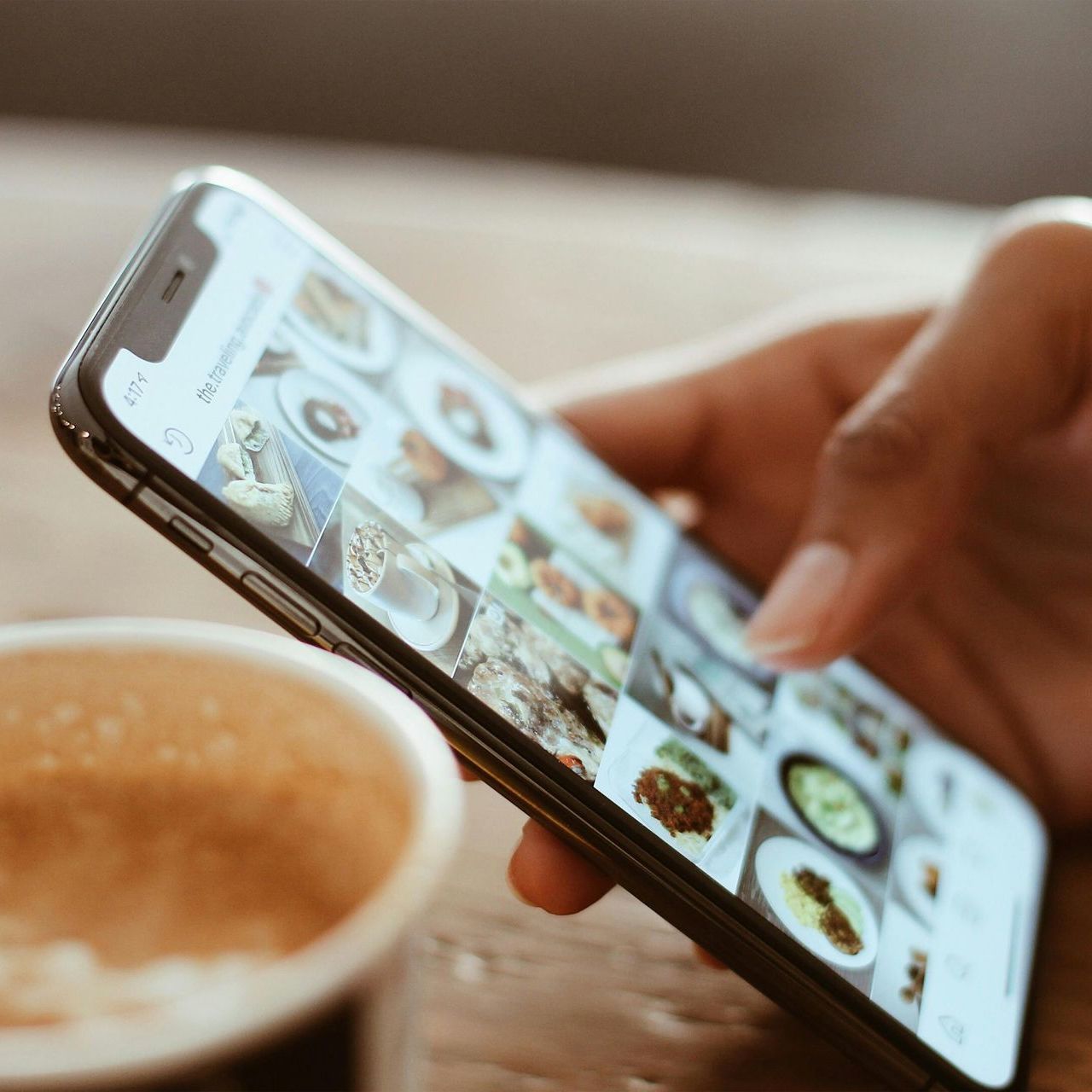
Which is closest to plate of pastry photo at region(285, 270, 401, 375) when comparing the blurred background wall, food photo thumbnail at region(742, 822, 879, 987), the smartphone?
the smartphone

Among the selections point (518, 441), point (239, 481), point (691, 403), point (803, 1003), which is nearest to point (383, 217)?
point (691, 403)

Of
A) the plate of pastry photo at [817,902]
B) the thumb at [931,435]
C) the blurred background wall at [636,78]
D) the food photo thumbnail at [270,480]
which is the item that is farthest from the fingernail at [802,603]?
the blurred background wall at [636,78]

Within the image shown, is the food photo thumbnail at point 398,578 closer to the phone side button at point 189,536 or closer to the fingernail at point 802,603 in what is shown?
the phone side button at point 189,536

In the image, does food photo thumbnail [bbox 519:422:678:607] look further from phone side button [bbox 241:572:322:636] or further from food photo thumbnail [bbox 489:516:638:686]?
Answer: phone side button [bbox 241:572:322:636]

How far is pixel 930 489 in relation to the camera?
0.50 metres

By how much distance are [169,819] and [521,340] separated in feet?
1.98

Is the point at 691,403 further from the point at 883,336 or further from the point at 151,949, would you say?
the point at 151,949

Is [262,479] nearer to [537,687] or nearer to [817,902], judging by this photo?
[537,687]

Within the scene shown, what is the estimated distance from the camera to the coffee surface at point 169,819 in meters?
0.23

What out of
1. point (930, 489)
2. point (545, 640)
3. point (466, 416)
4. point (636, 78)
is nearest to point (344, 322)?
point (466, 416)

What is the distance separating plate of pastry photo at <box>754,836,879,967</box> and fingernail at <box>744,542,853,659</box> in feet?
0.34

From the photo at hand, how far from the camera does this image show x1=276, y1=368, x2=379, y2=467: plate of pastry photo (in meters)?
0.38

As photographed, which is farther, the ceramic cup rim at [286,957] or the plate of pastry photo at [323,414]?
the plate of pastry photo at [323,414]

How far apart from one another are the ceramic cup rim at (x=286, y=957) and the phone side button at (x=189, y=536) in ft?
0.27
